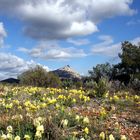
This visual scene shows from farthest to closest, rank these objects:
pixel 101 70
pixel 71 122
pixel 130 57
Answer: pixel 130 57
pixel 101 70
pixel 71 122

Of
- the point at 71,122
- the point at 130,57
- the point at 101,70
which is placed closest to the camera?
the point at 71,122

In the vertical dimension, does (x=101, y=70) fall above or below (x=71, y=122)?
above

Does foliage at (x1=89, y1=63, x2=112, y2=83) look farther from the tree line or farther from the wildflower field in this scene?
the wildflower field

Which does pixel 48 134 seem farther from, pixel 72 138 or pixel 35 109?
pixel 35 109

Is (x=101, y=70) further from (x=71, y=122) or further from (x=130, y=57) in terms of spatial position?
(x=71, y=122)

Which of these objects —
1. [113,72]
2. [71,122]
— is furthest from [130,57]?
[71,122]

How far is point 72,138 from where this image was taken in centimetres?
679

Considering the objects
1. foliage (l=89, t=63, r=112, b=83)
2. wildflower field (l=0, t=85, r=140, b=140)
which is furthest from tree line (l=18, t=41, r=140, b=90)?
wildflower field (l=0, t=85, r=140, b=140)

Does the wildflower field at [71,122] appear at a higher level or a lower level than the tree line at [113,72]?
lower

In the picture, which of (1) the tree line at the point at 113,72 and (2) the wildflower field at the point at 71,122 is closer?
(2) the wildflower field at the point at 71,122

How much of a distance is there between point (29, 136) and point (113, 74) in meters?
37.1

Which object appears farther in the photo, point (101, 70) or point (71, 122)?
point (101, 70)

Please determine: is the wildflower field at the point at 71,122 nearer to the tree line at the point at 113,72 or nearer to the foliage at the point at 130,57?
the tree line at the point at 113,72

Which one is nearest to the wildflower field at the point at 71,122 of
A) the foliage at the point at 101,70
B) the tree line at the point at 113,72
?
the tree line at the point at 113,72
